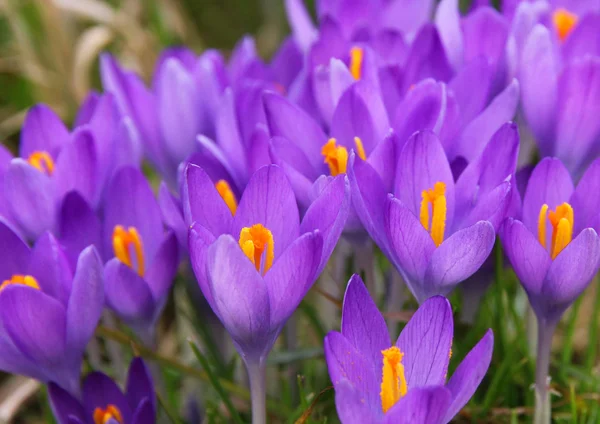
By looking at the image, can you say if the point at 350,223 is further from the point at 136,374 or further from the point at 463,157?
the point at 136,374

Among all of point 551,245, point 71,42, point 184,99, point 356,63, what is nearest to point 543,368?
point 551,245

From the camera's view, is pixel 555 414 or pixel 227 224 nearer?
pixel 227 224

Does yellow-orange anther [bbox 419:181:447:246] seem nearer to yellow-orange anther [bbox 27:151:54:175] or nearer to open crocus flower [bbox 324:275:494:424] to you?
open crocus flower [bbox 324:275:494:424]

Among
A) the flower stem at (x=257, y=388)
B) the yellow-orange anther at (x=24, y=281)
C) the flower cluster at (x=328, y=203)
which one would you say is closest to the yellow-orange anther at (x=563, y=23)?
the flower cluster at (x=328, y=203)

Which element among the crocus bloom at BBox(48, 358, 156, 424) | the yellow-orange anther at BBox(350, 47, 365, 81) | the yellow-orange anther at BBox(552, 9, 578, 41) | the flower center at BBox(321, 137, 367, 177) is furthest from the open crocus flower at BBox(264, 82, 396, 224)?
the yellow-orange anther at BBox(552, 9, 578, 41)

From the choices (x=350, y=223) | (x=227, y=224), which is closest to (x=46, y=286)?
(x=227, y=224)

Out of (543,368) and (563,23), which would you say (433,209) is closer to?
(543,368)
